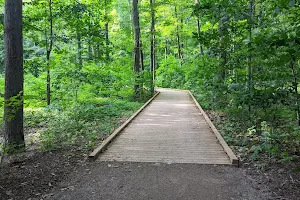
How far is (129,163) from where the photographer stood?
518 centimetres

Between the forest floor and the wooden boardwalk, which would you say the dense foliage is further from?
the wooden boardwalk

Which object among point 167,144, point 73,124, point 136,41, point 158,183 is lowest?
point 158,183

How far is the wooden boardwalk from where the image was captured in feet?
17.9

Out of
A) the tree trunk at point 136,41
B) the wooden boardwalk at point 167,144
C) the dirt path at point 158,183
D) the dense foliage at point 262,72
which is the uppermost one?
the tree trunk at point 136,41

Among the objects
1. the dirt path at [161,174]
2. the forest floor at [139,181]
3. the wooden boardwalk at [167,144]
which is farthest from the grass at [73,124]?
the forest floor at [139,181]

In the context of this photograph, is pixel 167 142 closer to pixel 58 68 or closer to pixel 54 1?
pixel 58 68

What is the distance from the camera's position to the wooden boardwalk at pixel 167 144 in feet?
17.9

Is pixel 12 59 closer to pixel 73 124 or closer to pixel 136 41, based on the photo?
pixel 73 124

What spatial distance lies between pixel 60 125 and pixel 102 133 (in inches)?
63.0

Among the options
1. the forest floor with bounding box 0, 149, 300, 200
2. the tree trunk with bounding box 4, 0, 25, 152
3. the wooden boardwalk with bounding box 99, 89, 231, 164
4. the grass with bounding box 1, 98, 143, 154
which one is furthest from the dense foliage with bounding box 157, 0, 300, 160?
the tree trunk with bounding box 4, 0, 25, 152

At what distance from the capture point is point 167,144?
6406 mm

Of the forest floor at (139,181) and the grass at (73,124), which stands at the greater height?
the grass at (73,124)

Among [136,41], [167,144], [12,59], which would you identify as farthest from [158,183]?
[136,41]

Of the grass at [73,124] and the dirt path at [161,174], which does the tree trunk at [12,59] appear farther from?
the dirt path at [161,174]
